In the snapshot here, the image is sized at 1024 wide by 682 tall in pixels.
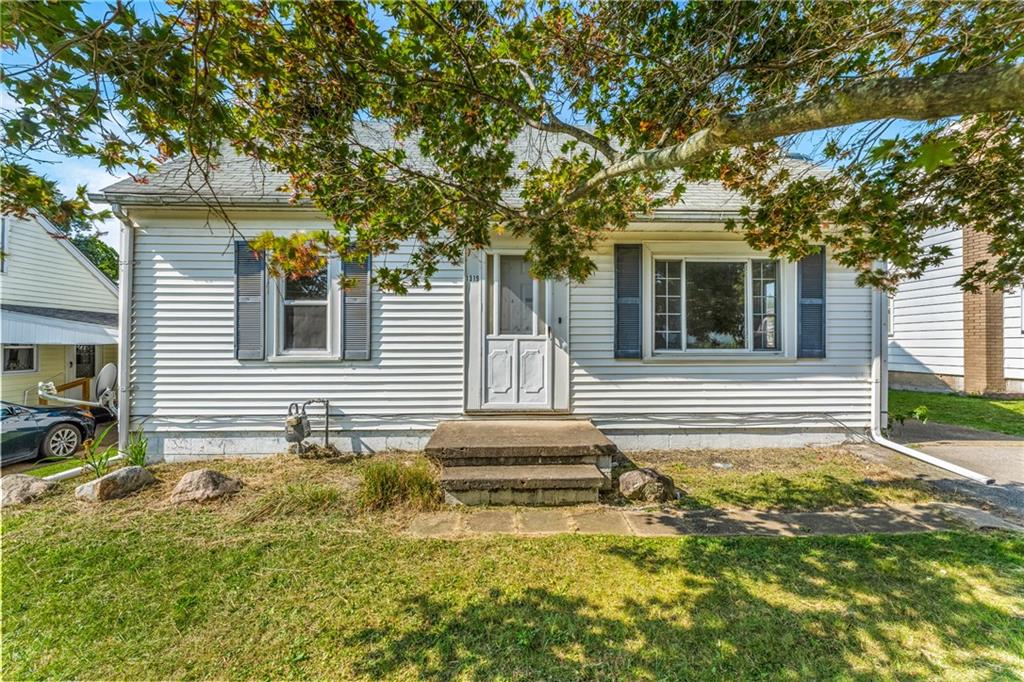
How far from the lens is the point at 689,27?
3.19m

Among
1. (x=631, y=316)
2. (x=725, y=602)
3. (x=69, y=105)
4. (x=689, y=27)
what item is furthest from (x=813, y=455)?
(x=69, y=105)

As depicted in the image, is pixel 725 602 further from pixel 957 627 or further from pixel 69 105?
pixel 69 105

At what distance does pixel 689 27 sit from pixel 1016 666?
14.6ft

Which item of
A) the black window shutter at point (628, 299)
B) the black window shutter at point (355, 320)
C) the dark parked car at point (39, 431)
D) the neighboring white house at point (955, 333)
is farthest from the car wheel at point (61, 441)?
the neighboring white house at point (955, 333)

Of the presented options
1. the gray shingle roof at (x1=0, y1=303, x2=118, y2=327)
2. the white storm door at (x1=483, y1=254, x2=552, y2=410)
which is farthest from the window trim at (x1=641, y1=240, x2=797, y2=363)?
the gray shingle roof at (x1=0, y1=303, x2=118, y2=327)

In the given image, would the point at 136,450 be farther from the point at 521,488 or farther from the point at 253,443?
the point at 521,488

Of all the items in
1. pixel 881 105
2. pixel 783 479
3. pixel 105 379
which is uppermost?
pixel 881 105

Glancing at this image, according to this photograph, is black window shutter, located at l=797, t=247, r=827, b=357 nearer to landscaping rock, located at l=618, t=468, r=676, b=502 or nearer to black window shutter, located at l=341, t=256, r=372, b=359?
landscaping rock, located at l=618, t=468, r=676, b=502

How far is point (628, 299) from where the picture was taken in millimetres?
5730

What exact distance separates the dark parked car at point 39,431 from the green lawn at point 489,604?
3891 mm

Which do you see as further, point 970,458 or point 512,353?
point 512,353

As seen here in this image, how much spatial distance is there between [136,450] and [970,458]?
1041 cm

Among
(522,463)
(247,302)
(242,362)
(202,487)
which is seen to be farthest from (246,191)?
(522,463)

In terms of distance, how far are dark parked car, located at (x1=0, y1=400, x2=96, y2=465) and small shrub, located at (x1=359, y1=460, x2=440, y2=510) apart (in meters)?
6.32
